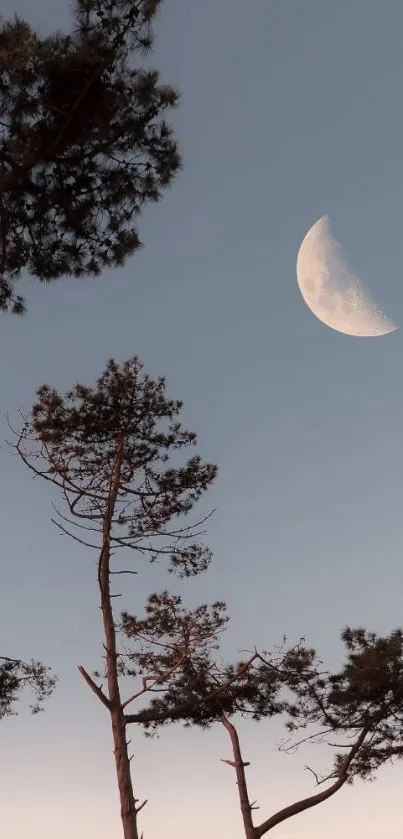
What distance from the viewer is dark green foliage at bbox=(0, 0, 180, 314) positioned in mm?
8781

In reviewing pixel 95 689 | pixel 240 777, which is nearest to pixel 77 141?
pixel 95 689

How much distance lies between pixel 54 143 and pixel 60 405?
6.28 m

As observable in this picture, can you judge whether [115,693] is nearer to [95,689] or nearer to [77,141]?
[95,689]

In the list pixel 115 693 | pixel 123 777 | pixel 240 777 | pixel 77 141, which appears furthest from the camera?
pixel 240 777

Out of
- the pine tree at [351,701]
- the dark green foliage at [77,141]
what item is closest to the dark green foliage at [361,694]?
the pine tree at [351,701]

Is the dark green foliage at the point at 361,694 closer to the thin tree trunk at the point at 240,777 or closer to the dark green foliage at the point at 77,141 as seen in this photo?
the thin tree trunk at the point at 240,777

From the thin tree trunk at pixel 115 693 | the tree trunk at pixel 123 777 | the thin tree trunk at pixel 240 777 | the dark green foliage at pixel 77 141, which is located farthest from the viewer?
the thin tree trunk at pixel 240 777

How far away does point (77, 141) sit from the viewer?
30.6ft

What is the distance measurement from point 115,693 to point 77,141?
27.8ft

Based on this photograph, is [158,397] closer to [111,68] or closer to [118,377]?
[118,377]

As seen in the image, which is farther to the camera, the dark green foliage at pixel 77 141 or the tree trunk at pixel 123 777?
the tree trunk at pixel 123 777

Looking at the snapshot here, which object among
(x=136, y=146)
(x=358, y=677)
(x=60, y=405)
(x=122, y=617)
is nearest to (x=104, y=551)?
(x=122, y=617)

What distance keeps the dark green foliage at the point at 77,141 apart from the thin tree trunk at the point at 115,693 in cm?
449

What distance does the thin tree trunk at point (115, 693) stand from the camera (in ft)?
37.8
